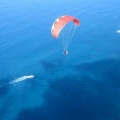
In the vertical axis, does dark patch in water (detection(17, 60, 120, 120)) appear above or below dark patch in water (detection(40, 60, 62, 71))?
below

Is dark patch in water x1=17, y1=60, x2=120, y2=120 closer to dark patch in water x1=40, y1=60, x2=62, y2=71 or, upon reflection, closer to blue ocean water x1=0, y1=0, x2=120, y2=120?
blue ocean water x1=0, y1=0, x2=120, y2=120

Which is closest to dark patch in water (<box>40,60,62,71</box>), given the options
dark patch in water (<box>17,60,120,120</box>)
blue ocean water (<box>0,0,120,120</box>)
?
blue ocean water (<box>0,0,120,120</box>)

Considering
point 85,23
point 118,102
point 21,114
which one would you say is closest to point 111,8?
point 85,23

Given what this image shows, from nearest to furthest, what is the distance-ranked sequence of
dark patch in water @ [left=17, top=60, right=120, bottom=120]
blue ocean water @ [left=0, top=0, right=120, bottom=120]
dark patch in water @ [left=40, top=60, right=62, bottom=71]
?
dark patch in water @ [left=17, top=60, right=120, bottom=120], blue ocean water @ [left=0, top=0, right=120, bottom=120], dark patch in water @ [left=40, top=60, right=62, bottom=71]

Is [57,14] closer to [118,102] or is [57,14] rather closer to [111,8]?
[111,8]

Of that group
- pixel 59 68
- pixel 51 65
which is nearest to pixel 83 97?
pixel 59 68

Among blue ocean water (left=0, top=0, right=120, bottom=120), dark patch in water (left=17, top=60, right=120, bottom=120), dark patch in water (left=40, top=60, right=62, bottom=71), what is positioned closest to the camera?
dark patch in water (left=17, top=60, right=120, bottom=120)

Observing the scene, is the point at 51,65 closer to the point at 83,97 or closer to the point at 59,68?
the point at 59,68

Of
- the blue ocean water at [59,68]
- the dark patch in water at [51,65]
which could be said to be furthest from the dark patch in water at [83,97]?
the dark patch in water at [51,65]
